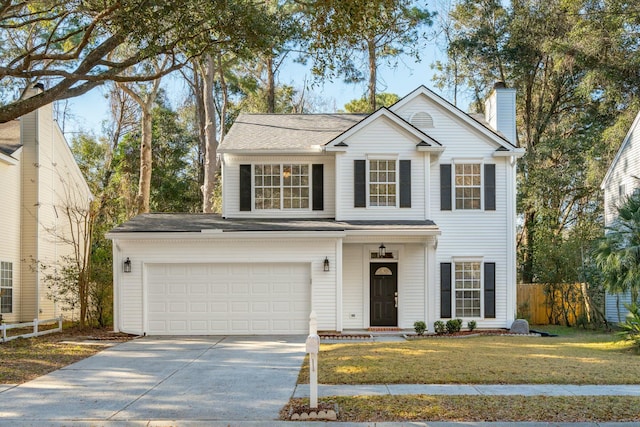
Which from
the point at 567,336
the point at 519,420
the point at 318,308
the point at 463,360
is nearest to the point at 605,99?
the point at 567,336

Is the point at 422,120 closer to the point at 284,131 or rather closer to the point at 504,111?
the point at 504,111

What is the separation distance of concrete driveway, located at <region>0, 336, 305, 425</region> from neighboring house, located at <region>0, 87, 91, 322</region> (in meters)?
7.81

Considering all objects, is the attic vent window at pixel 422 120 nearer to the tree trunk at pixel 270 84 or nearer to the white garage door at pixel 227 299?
the white garage door at pixel 227 299

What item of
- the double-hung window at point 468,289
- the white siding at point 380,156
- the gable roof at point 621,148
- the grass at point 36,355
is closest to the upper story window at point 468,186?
the white siding at point 380,156

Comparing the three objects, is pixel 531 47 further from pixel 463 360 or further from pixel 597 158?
pixel 463 360

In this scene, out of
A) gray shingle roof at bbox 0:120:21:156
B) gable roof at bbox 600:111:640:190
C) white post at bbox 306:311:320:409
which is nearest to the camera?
white post at bbox 306:311:320:409

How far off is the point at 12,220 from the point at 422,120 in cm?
1418

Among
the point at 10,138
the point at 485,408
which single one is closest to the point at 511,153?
the point at 485,408

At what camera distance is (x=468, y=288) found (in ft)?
65.3

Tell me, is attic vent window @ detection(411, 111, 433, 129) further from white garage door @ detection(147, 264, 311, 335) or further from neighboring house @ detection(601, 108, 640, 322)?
neighboring house @ detection(601, 108, 640, 322)

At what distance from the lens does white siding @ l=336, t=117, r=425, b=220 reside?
762 inches

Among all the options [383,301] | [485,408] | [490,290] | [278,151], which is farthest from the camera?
[490,290]

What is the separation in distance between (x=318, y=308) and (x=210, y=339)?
3.22 meters

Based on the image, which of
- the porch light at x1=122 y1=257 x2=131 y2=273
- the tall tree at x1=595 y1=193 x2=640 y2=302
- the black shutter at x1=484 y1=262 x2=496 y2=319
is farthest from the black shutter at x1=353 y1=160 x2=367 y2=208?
the porch light at x1=122 y1=257 x2=131 y2=273
